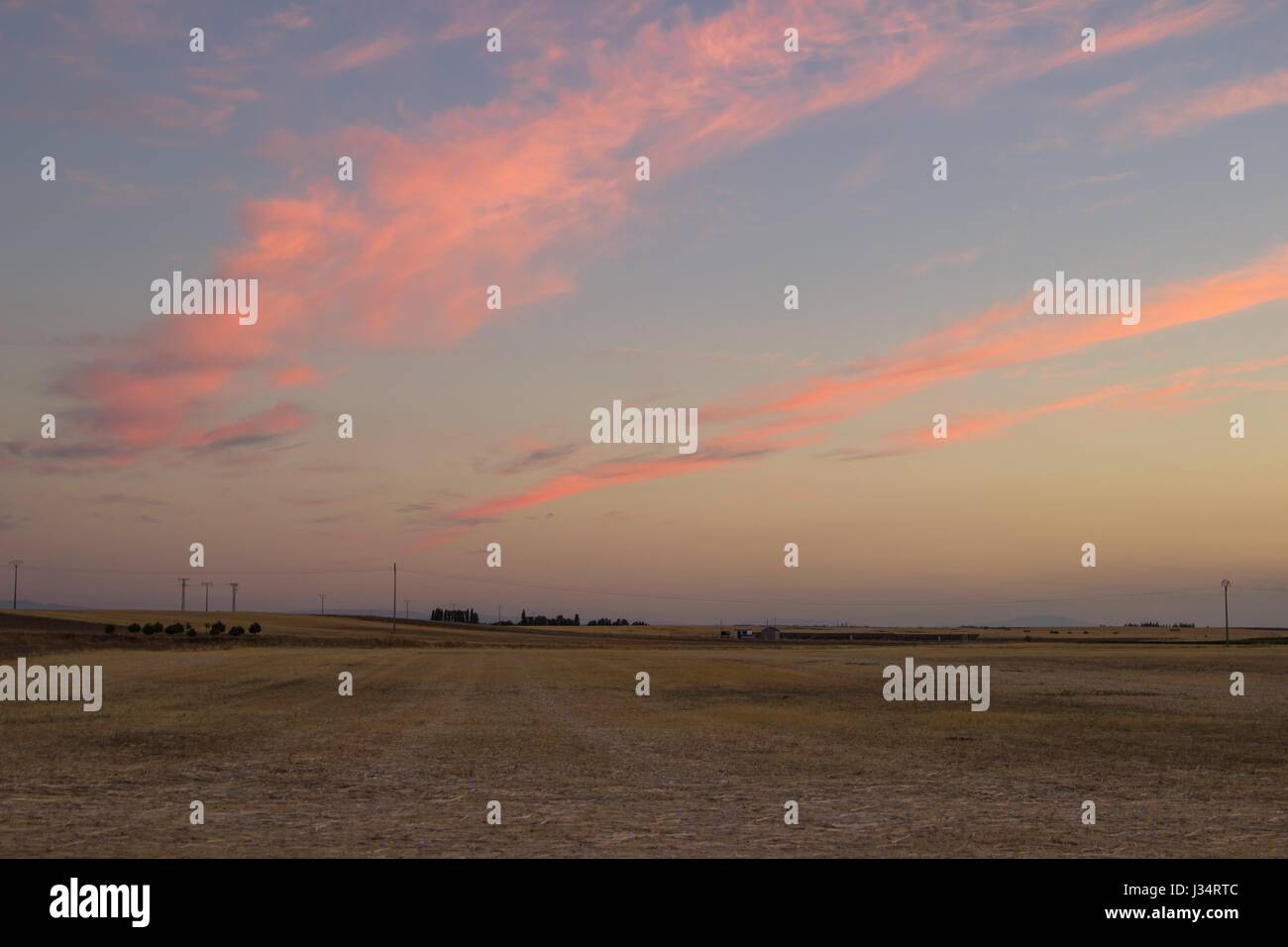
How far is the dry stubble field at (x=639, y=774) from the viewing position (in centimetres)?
1627

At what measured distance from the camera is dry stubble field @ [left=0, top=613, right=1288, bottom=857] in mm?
16266

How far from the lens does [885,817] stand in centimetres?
1845

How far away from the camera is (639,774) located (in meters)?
24.0
